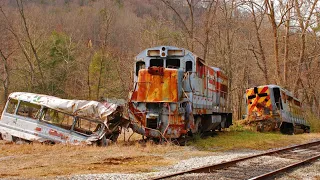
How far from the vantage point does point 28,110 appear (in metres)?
14.4

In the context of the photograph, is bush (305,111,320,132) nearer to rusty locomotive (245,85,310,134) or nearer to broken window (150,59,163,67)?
rusty locomotive (245,85,310,134)

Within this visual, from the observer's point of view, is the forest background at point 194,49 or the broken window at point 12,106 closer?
the broken window at point 12,106

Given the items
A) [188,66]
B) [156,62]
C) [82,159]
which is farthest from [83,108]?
[188,66]

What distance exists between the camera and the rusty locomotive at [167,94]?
13.9 m

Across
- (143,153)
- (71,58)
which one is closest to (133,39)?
(71,58)

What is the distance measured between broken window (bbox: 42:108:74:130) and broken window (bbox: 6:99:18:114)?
1.52 m

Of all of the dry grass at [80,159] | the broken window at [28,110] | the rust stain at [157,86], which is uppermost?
the rust stain at [157,86]

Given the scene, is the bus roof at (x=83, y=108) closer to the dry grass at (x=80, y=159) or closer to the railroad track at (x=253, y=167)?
the dry grass at (x=80, y=159)

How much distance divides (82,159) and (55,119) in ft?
15.5

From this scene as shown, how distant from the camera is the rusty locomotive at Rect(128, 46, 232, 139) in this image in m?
13.9

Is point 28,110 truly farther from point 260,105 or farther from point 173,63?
point 260,105

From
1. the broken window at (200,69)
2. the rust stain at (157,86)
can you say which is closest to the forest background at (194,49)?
the broken window at (200,69)

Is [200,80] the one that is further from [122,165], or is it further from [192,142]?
[122,165]

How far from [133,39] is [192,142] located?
32760 millimetres
